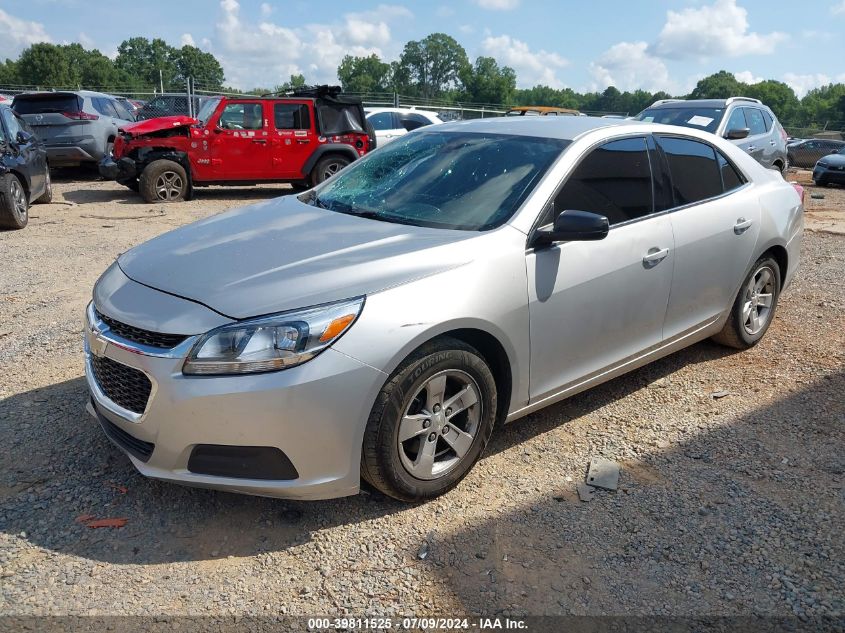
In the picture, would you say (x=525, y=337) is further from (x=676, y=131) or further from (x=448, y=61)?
(x=448, y=61)

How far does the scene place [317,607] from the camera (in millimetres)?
2469

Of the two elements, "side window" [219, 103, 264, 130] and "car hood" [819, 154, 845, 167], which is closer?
→ "side window" [219, 103, 264, 130]

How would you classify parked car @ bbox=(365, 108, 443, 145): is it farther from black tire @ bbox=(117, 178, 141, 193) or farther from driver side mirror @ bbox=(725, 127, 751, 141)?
driver side mirror @ bbox=(725, 127, 751, 141)

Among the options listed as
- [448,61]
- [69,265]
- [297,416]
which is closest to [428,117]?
[69,265]

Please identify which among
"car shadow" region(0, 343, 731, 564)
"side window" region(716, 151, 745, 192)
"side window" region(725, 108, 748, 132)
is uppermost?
"side window" region(725, 108, 748, 132)

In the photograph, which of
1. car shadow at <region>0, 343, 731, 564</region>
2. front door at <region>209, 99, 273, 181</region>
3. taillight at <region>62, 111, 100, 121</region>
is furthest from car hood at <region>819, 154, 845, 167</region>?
car shadow at <region>0, 343, 731, 564</region>

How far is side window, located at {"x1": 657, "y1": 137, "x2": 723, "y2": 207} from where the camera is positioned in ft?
13.5

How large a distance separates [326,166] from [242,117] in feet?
5.33

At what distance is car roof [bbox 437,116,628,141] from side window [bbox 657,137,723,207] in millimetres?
231

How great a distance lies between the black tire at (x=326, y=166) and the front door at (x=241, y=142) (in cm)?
80

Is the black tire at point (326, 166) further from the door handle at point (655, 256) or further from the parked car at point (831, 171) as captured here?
the parked car at point (831, 171)

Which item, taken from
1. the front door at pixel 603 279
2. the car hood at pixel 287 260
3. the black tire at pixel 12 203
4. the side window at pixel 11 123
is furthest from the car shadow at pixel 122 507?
the side window at pixel 11 123

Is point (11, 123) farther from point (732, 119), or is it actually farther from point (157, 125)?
point (732, 119)

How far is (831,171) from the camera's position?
1767cm
